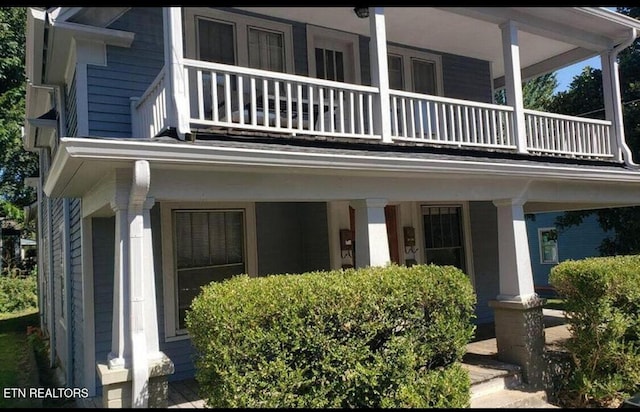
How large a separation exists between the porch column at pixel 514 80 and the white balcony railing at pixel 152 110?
497cm

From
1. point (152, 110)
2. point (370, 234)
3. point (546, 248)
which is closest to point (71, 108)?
point (152, 110)

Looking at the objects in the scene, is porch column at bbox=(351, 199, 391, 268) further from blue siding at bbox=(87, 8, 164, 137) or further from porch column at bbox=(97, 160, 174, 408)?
blue siding at bbox=(87, 8, 164, 137)

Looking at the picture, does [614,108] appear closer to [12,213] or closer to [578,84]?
[578,84]

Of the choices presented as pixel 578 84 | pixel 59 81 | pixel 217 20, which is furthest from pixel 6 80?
pixel 578 84

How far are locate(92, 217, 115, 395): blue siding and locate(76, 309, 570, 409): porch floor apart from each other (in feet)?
2.13

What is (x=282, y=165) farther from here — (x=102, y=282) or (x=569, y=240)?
(x=569, y=240)

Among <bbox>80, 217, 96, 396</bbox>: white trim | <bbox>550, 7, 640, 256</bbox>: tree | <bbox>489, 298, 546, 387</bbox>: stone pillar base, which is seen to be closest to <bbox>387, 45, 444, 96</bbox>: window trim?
<bbox>489, 298, 546, 387</bbox>: stone pillar base

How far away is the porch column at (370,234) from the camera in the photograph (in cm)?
583

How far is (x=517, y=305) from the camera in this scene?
6.68 meters

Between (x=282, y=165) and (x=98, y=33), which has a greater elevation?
(x=98, y=33)

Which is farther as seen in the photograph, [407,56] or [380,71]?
[407,56]

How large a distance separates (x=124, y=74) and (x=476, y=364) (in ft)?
19.5

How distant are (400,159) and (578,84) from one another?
38.0 feet

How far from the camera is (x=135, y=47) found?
648 cm
